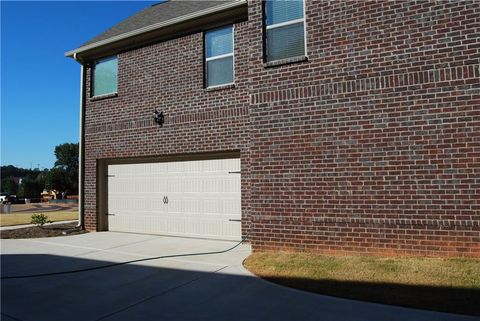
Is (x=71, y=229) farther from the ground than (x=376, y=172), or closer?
closer

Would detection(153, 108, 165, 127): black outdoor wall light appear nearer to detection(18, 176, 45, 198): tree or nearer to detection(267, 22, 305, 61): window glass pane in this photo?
detection(267, 22, 305, 61): window glass pane

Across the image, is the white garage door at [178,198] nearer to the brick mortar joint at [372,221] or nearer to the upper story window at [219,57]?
the upper story window at [219,57]

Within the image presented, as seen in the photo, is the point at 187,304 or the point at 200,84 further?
the point at 200,84

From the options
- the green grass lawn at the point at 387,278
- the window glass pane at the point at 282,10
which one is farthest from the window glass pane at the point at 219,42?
the green grass lawn at the point at 387,278

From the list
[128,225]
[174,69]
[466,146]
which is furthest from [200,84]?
[466,146]

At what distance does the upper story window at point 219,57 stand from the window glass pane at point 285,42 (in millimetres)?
2176

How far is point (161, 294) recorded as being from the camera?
5.58 m

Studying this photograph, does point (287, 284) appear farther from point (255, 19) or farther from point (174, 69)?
point (174, 69)

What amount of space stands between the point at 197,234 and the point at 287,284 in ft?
16.6

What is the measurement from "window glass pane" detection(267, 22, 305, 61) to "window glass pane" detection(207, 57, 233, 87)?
219cm

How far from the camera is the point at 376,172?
23.0 ft

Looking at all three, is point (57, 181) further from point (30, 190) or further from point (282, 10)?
point (282, 10)

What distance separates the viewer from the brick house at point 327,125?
257 inches

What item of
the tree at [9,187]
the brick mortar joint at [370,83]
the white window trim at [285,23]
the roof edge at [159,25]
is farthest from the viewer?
the tree at [9,187]
